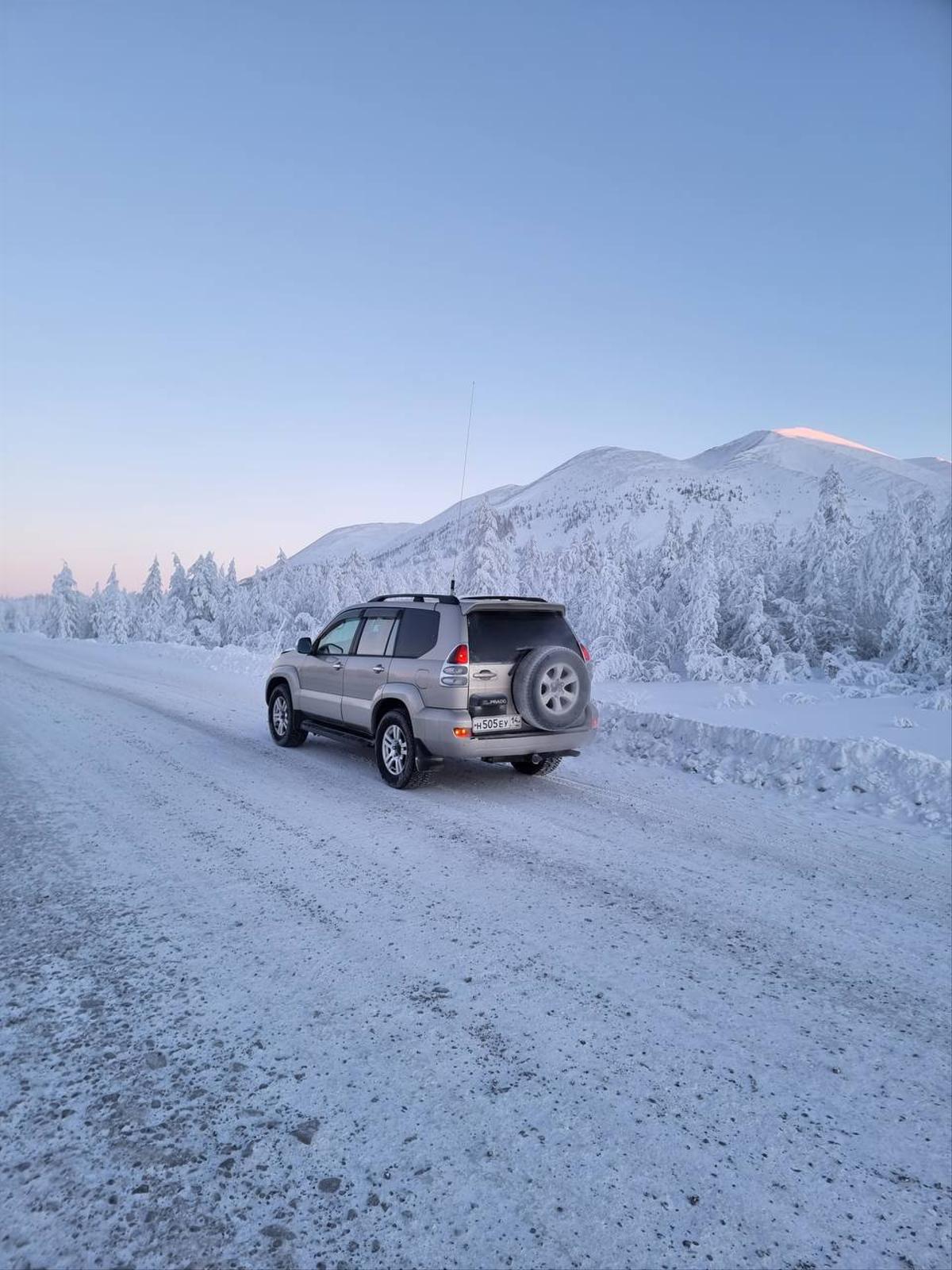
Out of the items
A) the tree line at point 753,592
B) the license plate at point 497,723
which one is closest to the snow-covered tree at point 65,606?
the tree line at point 753,592

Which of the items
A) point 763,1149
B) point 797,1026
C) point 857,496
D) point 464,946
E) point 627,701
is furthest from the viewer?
point 857,496

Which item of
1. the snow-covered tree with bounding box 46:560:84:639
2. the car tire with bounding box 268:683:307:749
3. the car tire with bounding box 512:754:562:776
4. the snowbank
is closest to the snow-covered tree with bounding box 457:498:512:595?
the car tire with bounding box 268:683:307:749

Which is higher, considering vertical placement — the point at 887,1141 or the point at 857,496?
the point at 857,496

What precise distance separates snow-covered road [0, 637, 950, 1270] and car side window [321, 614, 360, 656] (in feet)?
9.94

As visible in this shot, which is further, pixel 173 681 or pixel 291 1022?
pixel 173 681

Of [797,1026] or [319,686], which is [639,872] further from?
[319,686]

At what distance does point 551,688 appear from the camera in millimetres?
6906

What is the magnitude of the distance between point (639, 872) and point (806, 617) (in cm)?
2050

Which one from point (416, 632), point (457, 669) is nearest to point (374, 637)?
point (416, 632)

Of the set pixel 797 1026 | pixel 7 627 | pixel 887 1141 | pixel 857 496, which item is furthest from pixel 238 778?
pixel 857 496

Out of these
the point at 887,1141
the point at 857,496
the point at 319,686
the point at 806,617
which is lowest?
the point at 887,1141

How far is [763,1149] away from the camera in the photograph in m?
2.42

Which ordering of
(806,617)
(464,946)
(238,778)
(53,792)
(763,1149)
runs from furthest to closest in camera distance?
(806,617), (238,778), (53,792), (464,946), (763,1149)

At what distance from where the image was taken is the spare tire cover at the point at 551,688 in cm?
681
